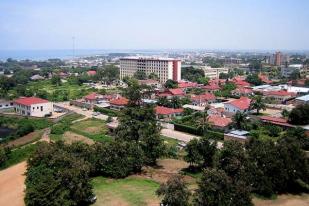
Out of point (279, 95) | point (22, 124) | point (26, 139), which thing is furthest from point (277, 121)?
point (22, 124)

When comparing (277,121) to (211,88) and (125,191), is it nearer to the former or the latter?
(125,191)

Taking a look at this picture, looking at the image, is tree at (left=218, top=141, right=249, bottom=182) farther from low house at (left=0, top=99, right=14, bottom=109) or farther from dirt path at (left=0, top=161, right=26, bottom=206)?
low house at (left=0, top=99, right=14, bottom=109)

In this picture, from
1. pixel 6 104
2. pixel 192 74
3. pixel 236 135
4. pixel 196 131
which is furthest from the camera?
pixel 192 74

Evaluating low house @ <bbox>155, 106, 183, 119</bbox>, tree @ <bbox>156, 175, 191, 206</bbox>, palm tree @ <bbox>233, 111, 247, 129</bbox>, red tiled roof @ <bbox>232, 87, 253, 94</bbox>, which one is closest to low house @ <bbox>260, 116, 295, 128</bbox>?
palm tree @ <bbox>233, 111, 247, 129</bbox>

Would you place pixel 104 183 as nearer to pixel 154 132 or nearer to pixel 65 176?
pixel 65 176

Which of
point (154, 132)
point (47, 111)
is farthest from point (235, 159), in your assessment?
point (47, 111)

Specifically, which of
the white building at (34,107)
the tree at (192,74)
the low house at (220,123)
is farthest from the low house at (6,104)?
the tree at (192,74)
